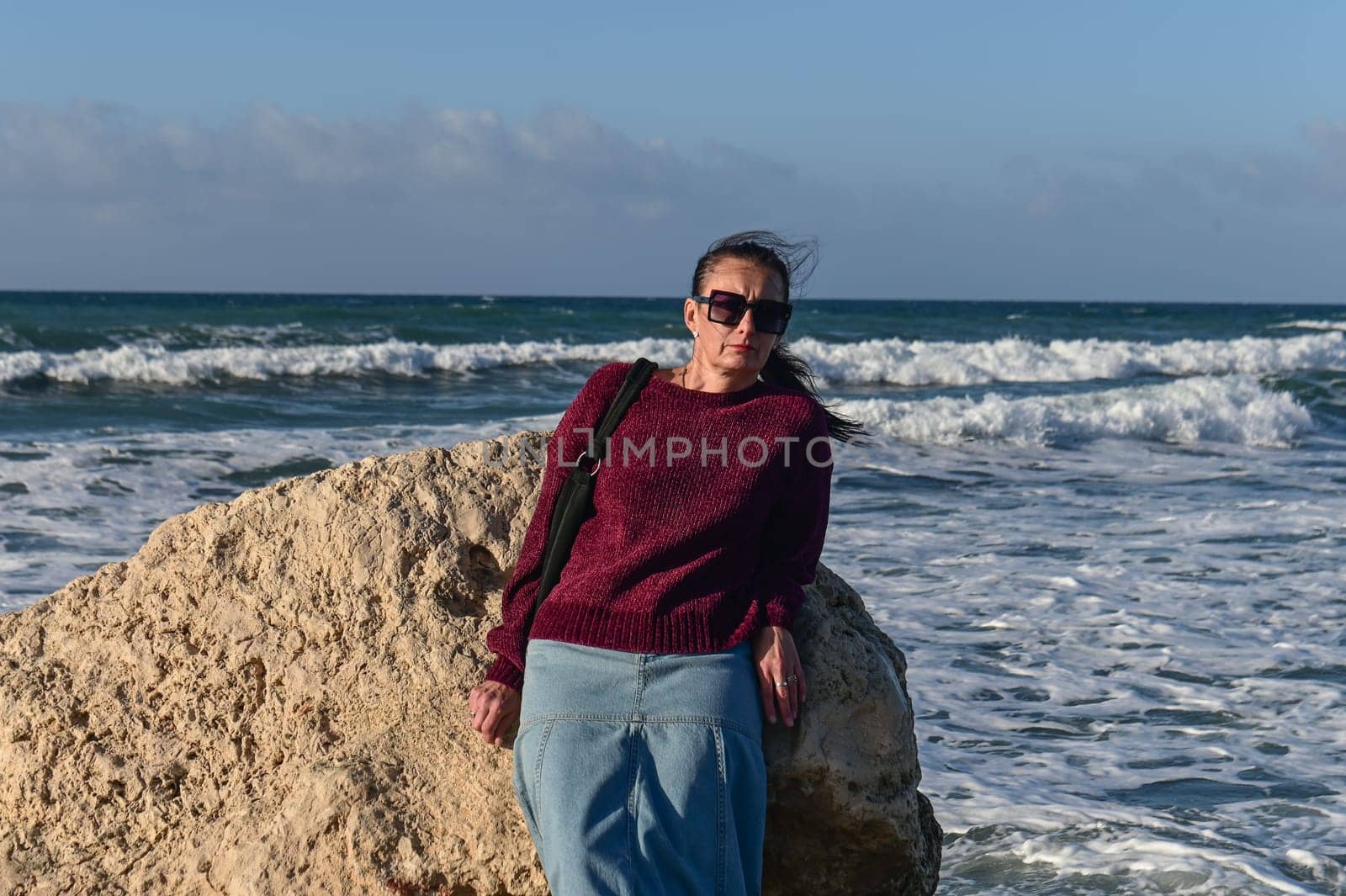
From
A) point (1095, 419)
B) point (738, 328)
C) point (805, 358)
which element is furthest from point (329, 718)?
point (805, 358)

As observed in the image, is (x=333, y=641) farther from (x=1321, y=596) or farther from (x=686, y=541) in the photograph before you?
(x=1321, y=596)

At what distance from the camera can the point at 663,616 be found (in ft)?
8.32

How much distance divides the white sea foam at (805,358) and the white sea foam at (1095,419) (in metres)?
8.04

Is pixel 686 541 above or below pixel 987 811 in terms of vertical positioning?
above

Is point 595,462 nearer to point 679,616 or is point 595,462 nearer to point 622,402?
point 622,402

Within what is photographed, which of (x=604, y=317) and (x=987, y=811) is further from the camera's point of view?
(x=604, y=317)

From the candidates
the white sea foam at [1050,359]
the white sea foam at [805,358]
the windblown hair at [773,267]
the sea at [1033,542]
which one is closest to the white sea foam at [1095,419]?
the sea at [1033,542]

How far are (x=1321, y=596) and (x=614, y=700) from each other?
5779 millimetres

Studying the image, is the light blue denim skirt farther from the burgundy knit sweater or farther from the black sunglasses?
the black sunglasses

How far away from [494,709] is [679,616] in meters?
0.45

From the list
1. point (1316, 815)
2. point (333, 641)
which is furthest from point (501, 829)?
point (1316, 815)

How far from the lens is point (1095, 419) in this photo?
14703 mm

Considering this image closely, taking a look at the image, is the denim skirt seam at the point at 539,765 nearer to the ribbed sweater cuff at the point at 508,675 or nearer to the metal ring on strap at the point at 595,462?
the ribbed sweater cuff at the point at 508,675

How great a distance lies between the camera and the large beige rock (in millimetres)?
2715
